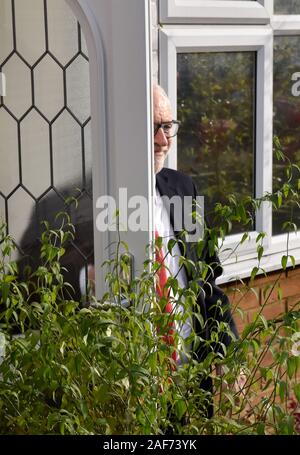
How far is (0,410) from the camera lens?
2.78 m

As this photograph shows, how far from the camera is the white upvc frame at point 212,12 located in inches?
161

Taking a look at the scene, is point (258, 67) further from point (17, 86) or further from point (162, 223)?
point (17, 86)

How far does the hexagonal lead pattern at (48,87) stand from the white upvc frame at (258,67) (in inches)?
26.4

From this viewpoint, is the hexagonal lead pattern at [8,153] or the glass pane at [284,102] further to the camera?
the glass pane at [284,102]

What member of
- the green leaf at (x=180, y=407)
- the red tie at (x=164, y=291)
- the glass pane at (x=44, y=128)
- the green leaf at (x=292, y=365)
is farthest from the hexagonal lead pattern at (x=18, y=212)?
the green leaf at (x=292, y=365)

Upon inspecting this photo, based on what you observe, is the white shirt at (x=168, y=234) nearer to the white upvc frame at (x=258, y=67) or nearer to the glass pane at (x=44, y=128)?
the glass pane at (x=44, y=128)

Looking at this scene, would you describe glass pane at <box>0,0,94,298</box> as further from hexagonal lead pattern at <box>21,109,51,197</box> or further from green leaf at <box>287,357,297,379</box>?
green leaf at <box>287,357,297,379</box>

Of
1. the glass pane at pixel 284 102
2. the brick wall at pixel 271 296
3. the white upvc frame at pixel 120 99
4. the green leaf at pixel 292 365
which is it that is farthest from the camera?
the glass pane at pixel 284 102

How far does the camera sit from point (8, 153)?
3.52 m

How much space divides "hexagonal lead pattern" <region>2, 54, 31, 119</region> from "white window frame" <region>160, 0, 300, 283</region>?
0.72 m

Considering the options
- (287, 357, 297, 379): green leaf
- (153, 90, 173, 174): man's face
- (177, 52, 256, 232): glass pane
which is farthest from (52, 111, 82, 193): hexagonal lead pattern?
(287, 357, 297, 379): green leaf

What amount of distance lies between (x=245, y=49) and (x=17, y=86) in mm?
1359

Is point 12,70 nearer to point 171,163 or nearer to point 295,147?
point 171,163
